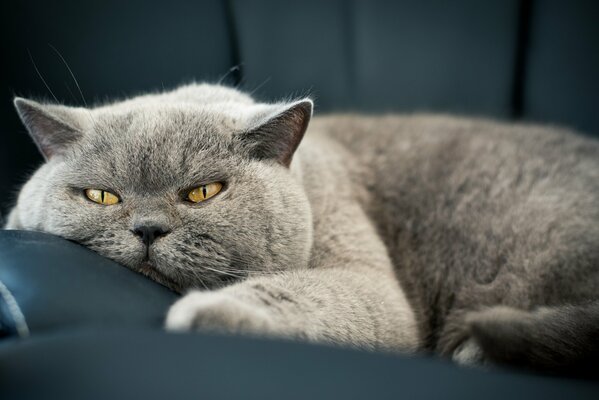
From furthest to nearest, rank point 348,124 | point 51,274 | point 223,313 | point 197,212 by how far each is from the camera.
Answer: point 348,124
point 197,212
point 51,274
point 223,313

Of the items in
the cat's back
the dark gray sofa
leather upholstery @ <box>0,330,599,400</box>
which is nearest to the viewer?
leather upholstery @ <box>0,330,599,400</box>

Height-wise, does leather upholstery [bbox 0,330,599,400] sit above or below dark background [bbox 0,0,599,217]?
below

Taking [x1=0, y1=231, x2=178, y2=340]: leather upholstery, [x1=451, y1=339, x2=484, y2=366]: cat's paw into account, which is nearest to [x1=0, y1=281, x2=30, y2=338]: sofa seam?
[x1=0, y1=231, x2=178, y2=340]: leather upholstery

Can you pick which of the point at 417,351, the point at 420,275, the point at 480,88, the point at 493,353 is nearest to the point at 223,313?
the point at 493,353

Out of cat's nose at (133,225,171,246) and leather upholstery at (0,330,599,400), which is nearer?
leather upholstery at (0,330,599,400)

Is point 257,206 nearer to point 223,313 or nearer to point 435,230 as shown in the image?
point 223,313

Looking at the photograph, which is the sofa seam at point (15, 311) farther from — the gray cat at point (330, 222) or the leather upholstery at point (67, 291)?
the gray cat at point (330, 222)

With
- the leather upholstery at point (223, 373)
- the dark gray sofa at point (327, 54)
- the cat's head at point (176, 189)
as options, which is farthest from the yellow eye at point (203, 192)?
the dark gray sofa at point (327, 54)

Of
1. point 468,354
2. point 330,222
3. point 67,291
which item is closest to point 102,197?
point 67,291

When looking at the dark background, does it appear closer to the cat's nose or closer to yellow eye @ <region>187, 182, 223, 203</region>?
yellow eye @ <region>187, 182, 223, 203</region>
